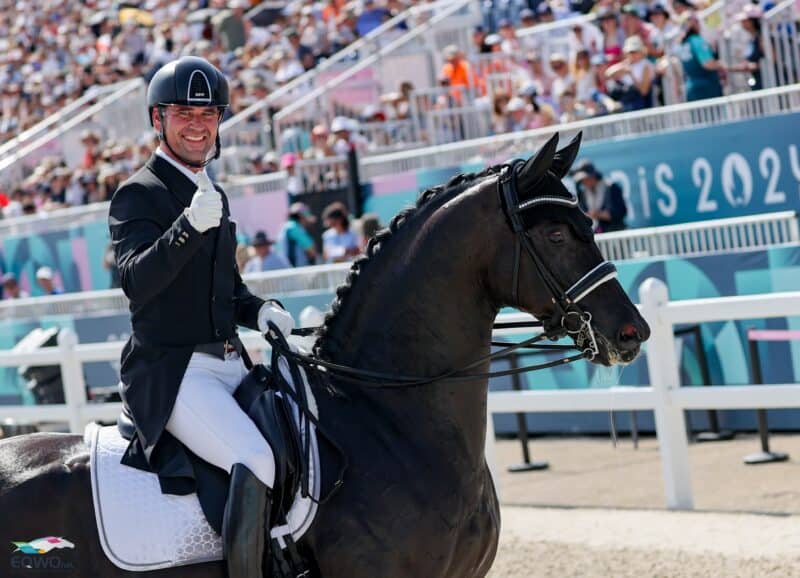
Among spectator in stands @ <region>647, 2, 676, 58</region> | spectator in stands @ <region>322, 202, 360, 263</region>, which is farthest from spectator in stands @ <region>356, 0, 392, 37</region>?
spectator in stands @ <region>322, 202, 360, 263</region>

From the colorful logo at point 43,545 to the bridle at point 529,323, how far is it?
1.04 meters

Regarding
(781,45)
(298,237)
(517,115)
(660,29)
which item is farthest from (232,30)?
(781,45)

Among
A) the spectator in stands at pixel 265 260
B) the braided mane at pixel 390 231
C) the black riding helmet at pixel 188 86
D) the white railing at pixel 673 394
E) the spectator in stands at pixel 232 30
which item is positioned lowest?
the white railing at pixel 673 394

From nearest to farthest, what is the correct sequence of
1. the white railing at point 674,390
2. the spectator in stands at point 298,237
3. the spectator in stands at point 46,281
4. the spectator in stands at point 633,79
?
the white railing at point 674,390, the spectator in stands at point 633,79, the spectator in stands at point 298,237, the spectator in stands at point 46,281

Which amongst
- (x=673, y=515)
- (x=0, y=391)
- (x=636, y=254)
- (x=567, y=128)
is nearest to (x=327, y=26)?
(x=0, y=391)

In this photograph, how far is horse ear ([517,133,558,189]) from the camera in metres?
4.59

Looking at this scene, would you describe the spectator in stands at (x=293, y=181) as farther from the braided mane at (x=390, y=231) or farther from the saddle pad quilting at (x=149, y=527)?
the saddle pad quilting at (x=149, y=527)

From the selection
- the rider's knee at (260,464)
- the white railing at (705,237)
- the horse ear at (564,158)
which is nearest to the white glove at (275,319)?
the rider's knee at (260,464)

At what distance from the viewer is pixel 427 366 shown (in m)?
4.78

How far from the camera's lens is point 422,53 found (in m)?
17.9

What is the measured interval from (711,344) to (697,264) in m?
0.68

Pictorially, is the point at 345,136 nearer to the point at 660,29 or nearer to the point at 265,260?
the point at 265,260

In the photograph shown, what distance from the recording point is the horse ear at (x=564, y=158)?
473 cm

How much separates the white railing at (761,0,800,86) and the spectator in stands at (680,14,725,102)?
0.44m
